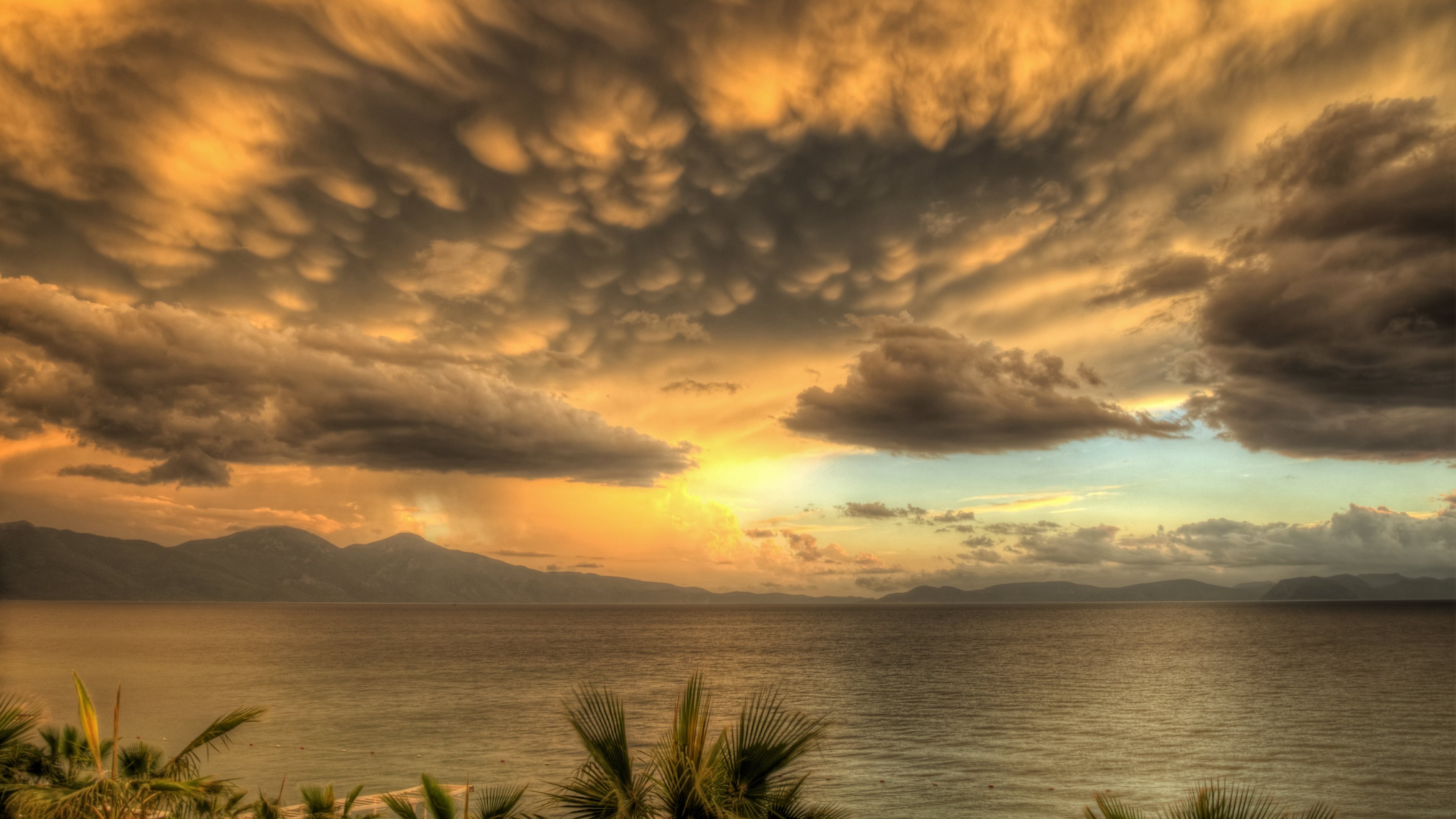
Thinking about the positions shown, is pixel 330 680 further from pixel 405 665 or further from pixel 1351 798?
pixel 1351 798

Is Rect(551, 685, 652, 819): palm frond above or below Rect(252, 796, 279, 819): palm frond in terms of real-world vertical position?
above

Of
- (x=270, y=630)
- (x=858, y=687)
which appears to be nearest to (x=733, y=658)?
(x=858, y=687)

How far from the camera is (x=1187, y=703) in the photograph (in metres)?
66.6

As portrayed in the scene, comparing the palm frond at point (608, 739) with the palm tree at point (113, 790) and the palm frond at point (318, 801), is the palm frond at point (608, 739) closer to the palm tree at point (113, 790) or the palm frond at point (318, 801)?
the palm tree at point (113, 790)

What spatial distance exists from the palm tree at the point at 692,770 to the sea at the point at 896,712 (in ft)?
30.5

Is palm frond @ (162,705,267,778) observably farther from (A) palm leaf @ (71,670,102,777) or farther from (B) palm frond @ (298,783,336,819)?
(B) palm frond @ (298,783,336,819)

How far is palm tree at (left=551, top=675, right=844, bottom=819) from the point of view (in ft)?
27.5

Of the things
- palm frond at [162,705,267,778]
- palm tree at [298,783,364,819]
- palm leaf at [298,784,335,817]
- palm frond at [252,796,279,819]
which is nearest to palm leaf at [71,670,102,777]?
palm frond at [162,705,267,778]

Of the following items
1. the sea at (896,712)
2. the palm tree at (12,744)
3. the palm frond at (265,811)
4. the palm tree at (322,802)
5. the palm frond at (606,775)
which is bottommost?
Result: the sea at (896,712)

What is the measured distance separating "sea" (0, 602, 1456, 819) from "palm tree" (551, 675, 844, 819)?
30.5 feet

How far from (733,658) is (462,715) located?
2428 inches

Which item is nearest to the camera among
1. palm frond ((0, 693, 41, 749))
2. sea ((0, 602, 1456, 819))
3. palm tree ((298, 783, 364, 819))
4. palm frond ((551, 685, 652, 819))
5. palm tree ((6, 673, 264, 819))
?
palm frond ((551, 685, 652, 819))

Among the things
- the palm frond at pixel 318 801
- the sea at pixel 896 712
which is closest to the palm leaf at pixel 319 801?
the palm frond at pixel 318 801

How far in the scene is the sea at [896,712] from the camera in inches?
1518
